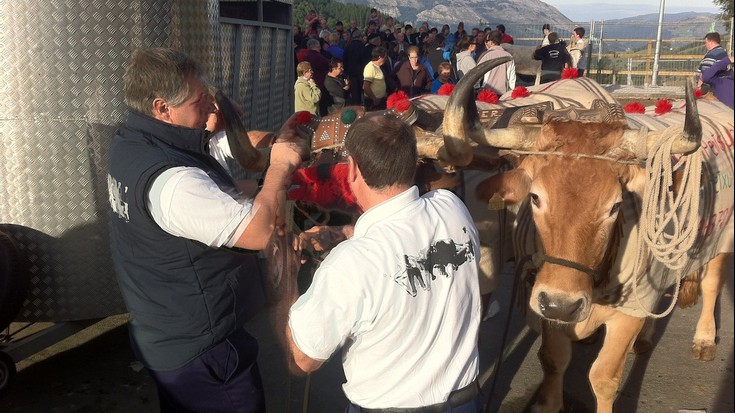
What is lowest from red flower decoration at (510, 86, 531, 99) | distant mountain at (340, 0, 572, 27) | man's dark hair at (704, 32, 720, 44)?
red flower decoration at (510, 86, 531, 99)

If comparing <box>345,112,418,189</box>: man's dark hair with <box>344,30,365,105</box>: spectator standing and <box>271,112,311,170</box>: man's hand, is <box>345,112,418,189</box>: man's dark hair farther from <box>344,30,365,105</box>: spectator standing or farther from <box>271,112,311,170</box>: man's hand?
<box>344,30,365,105</box>: spectator standing

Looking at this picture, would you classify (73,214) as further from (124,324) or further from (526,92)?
(526,92)

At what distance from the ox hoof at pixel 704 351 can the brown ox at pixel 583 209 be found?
4.43ft

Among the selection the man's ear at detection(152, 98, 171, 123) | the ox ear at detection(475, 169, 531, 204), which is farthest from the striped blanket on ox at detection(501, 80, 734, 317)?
the man's ear at detection(152, 98, 171, 123)

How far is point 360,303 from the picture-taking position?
194cm

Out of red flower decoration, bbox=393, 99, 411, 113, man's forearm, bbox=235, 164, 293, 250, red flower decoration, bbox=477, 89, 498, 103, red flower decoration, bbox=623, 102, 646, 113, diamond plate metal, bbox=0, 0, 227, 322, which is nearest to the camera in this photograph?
man's forearm, bbox=235, 164, 293, 250

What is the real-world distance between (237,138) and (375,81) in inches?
329

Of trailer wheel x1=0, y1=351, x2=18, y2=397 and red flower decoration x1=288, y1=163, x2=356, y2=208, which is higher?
red flower decoration x1=288, y1=163, x2=356, y2=208

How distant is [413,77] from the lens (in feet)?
39.2

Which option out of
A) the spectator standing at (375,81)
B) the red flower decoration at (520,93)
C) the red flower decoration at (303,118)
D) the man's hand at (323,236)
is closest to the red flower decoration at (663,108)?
the red flower decoration at (520,93)

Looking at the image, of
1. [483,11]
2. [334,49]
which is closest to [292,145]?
[334,49]

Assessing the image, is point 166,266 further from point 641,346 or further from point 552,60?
point 552,60

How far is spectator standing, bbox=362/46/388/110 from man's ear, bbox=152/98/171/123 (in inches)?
329

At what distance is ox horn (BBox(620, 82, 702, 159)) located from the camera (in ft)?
9.55
